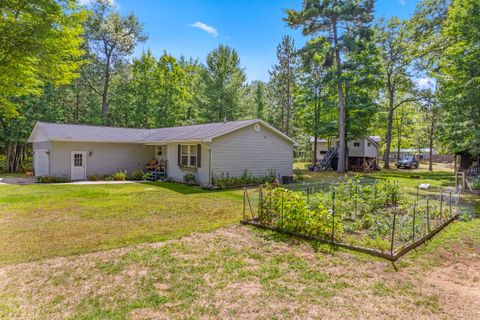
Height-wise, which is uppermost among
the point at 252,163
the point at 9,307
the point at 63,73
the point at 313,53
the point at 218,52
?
the point at 218,52

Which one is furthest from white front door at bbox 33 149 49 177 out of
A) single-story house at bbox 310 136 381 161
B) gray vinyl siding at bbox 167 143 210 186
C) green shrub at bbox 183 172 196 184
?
single-story house at bbox 310 136 381 161

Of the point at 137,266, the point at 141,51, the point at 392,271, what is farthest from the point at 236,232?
the point at 141,51

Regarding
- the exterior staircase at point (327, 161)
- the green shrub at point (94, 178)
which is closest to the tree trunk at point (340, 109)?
the exterior staircase at point (327, 161)

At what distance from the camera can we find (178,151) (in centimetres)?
1532

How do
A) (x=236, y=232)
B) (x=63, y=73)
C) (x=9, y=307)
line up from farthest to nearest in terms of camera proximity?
(x=63, y=73)
(x=236, y=232)
(x=9, y=307)

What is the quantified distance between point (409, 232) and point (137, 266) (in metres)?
5.26

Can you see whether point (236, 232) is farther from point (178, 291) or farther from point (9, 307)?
point (9, 307)

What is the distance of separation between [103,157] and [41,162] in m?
3.49

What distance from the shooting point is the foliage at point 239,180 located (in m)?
13.2

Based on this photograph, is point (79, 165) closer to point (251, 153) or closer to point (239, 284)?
point (251, 153)

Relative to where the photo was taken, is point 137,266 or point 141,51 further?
point 141,51

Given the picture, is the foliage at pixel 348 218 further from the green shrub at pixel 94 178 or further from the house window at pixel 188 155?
the green shrub at pixel 94 178

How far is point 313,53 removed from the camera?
20.6 m

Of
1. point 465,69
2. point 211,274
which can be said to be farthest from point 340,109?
point 211,274
